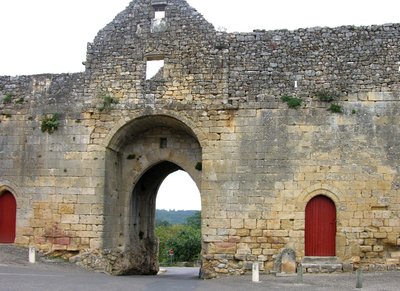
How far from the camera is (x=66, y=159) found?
16656 millimetres

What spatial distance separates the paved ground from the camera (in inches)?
476

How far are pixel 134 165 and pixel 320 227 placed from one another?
623cm

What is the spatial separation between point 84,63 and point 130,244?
19.7 ft

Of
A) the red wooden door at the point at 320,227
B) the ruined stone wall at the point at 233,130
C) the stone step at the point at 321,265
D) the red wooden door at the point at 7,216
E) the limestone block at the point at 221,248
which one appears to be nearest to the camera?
the stone step at the point at 321,265

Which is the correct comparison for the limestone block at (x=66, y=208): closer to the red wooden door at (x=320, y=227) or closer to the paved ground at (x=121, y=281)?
the paved ground at (x=121, y=281)

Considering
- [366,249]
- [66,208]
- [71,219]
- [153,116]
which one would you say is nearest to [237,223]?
[366,249]

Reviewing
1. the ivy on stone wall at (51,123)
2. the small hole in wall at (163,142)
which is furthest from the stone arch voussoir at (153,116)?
the small hole in wall at (163,142)

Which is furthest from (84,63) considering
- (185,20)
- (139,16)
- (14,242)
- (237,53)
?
(14,242)

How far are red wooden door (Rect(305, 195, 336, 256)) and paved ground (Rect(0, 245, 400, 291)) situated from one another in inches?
38.8

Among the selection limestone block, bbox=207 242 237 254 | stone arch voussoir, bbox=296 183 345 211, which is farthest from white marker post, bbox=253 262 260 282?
stone arch voussoir, bbox=296 183 345 211

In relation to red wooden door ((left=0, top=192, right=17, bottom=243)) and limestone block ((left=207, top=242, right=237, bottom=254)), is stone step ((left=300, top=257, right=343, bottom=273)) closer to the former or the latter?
limestone block ((left=207, top=242, right=237, bottom=254))

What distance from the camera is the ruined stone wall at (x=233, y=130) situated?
597 inches

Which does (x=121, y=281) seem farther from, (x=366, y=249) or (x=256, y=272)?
(x=366, y=249)

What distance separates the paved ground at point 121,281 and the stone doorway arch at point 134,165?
2273 millimetres
